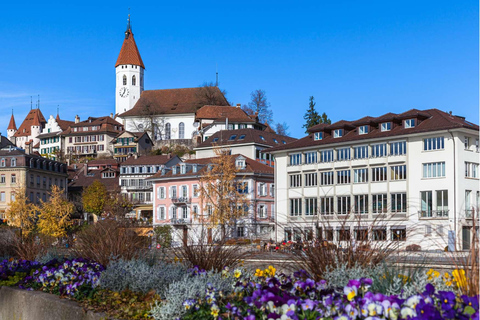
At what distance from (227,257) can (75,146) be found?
122 meters

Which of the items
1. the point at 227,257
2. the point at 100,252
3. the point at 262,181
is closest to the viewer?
the point at 227,257

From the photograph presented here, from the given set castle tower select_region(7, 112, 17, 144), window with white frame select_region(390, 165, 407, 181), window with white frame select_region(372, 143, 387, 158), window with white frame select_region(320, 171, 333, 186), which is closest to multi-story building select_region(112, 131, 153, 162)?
window with white frame select_region(320, 171, 333, 186)

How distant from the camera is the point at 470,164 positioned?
166 feet

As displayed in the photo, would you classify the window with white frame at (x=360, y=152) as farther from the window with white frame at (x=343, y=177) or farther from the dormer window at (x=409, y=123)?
the dormer window at (x=409, y=123)

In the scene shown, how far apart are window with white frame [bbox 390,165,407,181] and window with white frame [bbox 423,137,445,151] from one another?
2344 mm

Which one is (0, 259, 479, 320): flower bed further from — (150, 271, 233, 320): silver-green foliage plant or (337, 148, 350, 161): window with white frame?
(337, 148, 350, 161): window with white frame

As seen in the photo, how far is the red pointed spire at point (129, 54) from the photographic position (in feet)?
489

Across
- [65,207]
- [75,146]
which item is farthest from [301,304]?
[75,146]

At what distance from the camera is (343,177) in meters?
57.8

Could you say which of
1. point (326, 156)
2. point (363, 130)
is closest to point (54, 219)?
point (326, 156)

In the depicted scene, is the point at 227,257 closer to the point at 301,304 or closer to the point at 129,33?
the point at 301,304

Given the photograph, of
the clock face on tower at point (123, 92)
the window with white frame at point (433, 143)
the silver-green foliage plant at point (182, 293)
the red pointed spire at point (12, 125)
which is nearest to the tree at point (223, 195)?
the window with white frame at point (433, 143)

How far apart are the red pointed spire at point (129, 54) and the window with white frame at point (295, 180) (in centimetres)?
9408

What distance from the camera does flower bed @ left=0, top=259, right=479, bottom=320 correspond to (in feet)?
18.9
